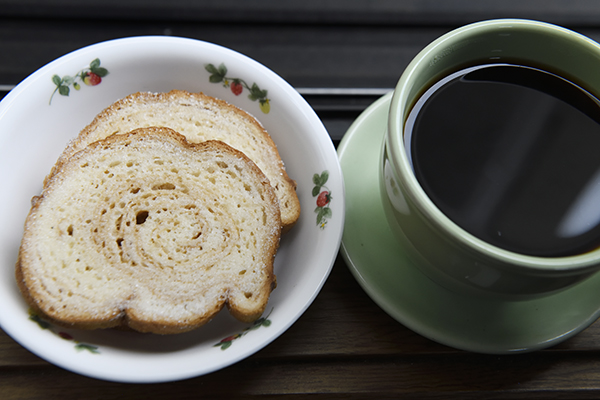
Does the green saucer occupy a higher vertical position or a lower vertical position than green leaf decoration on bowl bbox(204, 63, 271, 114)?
lower

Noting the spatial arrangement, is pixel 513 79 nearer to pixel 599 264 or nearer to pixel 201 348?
pixel 599 264

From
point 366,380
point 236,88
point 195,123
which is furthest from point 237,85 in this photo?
point 366,380

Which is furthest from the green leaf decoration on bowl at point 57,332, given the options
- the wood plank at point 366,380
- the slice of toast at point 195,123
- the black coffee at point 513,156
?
the black coffee at point 513,156

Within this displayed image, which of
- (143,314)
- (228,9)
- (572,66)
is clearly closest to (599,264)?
(572,66)

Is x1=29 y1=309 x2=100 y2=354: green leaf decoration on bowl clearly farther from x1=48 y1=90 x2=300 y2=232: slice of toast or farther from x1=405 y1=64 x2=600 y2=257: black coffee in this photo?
x1=405 y1=64 x2=600 y2=257: black coffee

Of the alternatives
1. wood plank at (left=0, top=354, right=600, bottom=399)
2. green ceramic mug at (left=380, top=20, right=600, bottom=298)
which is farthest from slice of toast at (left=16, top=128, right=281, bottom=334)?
green ceramic mug at (left=380, top=20, right=600, bottom=298)

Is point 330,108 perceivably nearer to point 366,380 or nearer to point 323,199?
point 323,199
